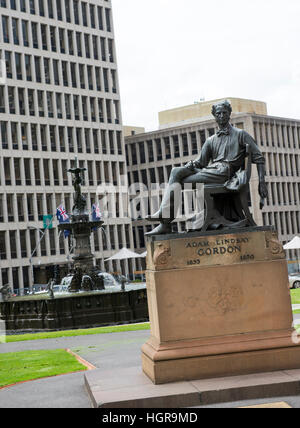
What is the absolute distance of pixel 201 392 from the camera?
36.4 ft

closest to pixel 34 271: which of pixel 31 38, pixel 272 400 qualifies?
pixel 31 38

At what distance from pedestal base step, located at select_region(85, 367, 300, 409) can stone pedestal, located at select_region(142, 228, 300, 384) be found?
0.28 meters

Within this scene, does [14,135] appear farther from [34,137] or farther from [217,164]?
[217,164]

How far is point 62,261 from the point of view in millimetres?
89125

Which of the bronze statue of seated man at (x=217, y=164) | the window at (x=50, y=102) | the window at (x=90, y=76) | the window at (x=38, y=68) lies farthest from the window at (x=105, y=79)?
the bronze statue of seated man at (x=217, y=164)

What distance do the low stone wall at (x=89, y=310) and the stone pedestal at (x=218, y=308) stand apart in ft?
58.9

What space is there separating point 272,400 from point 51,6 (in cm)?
8825

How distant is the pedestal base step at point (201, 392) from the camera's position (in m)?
11.1

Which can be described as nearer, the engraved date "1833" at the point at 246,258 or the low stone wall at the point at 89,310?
the engraved date "1833" at the point at 246,258

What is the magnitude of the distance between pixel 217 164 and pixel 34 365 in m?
6.67

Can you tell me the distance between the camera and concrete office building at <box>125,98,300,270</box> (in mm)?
103750

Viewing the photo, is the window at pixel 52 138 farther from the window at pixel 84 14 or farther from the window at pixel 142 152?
the window at pixel 142 152

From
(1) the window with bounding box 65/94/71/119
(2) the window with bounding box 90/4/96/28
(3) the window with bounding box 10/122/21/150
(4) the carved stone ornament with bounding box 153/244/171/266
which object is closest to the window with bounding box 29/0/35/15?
(2) the window with bounding box 90/4/96/28
